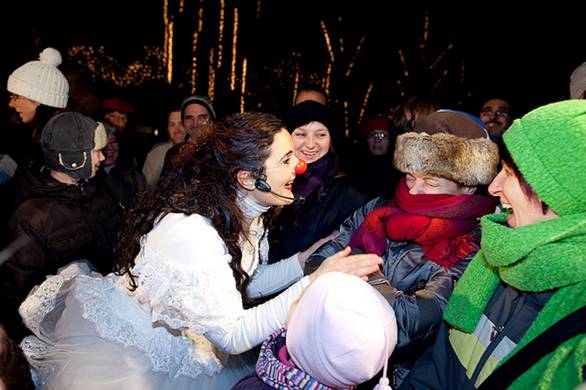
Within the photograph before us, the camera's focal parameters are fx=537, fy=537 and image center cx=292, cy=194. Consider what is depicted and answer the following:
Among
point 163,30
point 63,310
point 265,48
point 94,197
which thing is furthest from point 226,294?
point 163,30

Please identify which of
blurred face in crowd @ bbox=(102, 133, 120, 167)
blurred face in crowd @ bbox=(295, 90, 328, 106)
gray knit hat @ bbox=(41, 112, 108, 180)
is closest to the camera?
gray knit hat @ bbox=(41, 112, 108, 180)

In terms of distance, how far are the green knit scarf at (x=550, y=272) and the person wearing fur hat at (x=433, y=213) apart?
1.81ft

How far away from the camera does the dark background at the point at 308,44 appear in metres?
12.2

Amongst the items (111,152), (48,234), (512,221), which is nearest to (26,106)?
(111,152)

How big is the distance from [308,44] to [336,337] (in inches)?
571

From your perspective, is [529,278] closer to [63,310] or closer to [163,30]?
[63,310]

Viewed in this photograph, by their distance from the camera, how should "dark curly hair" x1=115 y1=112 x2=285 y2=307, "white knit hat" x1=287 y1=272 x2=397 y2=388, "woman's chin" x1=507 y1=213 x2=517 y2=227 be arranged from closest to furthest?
1. "white knit hat" x1=287 y1=272 x2=397 y2=388
2. "woman's chin" x1=507 y1=213 x2=517 y2=227
3. "dark curly hair" x1=115 y1=112 x2=285 y2=307

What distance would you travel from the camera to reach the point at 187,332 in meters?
2.60

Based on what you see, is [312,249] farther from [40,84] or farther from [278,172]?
[40,84]

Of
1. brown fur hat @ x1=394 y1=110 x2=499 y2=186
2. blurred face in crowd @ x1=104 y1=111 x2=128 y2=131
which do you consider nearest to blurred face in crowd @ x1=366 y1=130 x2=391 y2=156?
brown fur hat @ x1=394 y1=110 x2=499 y2=186

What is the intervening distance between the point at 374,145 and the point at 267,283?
8.37 ft

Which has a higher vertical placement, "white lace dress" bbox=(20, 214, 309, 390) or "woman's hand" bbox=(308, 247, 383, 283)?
"woman's hand" bbox=(308, 247, 383, 283)

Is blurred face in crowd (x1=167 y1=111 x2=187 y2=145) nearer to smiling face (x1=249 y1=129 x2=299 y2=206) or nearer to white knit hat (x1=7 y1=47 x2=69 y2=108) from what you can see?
white knit hat (x1=7 y1=47 x2=69 y2=108)

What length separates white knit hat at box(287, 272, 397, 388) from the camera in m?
1.59
